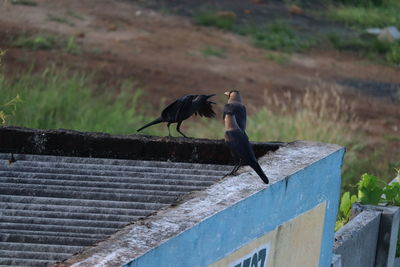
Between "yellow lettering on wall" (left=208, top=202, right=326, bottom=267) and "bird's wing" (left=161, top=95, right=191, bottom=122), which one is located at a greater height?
"bird's wing" (left=161, top=95, right=191, bottom=122)

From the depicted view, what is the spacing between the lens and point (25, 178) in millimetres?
5141

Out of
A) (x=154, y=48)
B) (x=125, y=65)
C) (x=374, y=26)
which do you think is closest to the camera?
(x=125, y=65)

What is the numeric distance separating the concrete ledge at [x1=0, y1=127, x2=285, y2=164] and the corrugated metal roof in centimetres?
8

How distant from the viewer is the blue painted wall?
4078mm

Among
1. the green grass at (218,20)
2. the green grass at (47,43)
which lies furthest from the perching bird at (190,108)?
the green grass at (218,20)

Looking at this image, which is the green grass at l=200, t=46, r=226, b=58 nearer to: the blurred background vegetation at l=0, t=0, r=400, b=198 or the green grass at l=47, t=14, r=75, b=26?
the blurred background vegetation at l=0, t=0, r=400, b=198

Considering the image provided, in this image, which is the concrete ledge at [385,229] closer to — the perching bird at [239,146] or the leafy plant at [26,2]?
the perching bird at [239,146]

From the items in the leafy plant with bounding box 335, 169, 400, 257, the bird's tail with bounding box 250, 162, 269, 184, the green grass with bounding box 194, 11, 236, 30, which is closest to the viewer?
the bird's tail with bounding box 250, 162, 269, 184

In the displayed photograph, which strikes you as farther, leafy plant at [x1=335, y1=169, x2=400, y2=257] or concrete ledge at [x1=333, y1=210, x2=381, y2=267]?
leafy plant at [x1=335, y1=169, x2=400, y2=257]

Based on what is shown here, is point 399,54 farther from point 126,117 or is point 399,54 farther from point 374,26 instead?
point 126,117

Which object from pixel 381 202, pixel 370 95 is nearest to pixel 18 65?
pixel 370 95

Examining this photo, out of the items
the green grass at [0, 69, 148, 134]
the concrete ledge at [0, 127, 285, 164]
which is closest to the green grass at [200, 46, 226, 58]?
the green grass at [0, 69, 148, 134]

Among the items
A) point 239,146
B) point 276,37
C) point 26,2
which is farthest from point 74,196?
point 276,37

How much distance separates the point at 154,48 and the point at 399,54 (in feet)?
14.7
